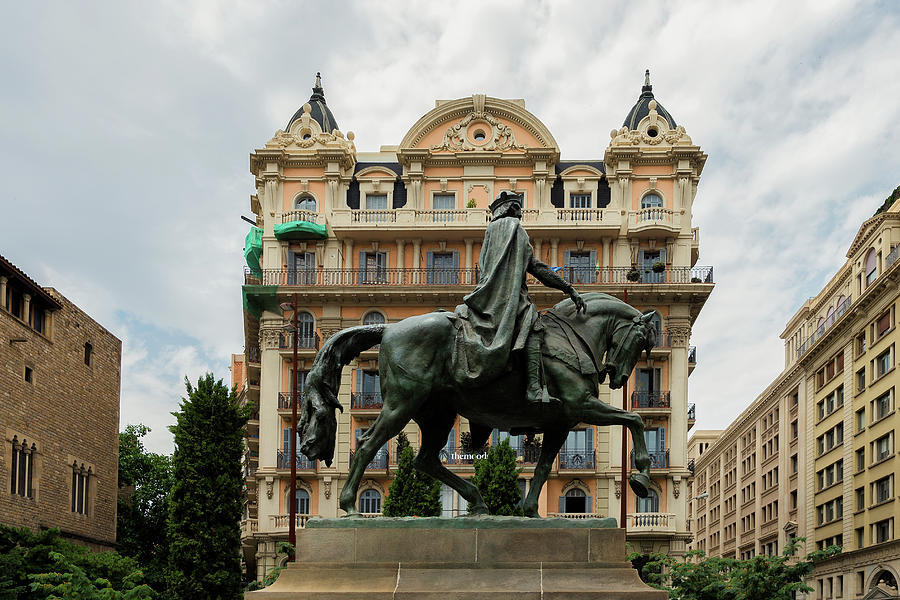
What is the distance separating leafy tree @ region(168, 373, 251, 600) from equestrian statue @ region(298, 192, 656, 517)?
1210 inches

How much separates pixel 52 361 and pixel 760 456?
65555 mm

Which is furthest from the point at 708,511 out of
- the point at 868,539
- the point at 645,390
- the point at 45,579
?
the point at 45,579

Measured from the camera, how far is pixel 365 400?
53.5 m

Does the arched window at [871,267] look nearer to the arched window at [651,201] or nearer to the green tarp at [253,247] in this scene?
the arched window at [651,201]

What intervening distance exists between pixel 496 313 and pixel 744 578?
22075mm

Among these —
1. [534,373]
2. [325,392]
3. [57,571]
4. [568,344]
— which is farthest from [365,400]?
[534,373]

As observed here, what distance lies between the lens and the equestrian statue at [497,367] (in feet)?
39.9

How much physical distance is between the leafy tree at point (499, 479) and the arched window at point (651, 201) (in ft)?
56.6

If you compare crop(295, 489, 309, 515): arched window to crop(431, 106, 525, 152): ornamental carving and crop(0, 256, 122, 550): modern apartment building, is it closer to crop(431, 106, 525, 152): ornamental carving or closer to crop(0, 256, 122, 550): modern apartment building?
crop(0, 256, 122, 550): modern apartment building

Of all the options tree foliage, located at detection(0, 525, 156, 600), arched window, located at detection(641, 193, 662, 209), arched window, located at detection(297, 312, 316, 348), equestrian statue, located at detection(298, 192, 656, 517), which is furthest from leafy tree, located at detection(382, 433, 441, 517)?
equestrian statue, located at detection(298, 192, 656, 517)

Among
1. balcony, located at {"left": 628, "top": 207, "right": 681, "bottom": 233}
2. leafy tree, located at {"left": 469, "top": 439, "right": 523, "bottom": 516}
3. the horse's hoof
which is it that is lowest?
the horse's hoof

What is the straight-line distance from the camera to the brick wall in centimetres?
4628

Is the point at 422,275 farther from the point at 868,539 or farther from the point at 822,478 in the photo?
the point at 822,478

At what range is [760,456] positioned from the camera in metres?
97.9
